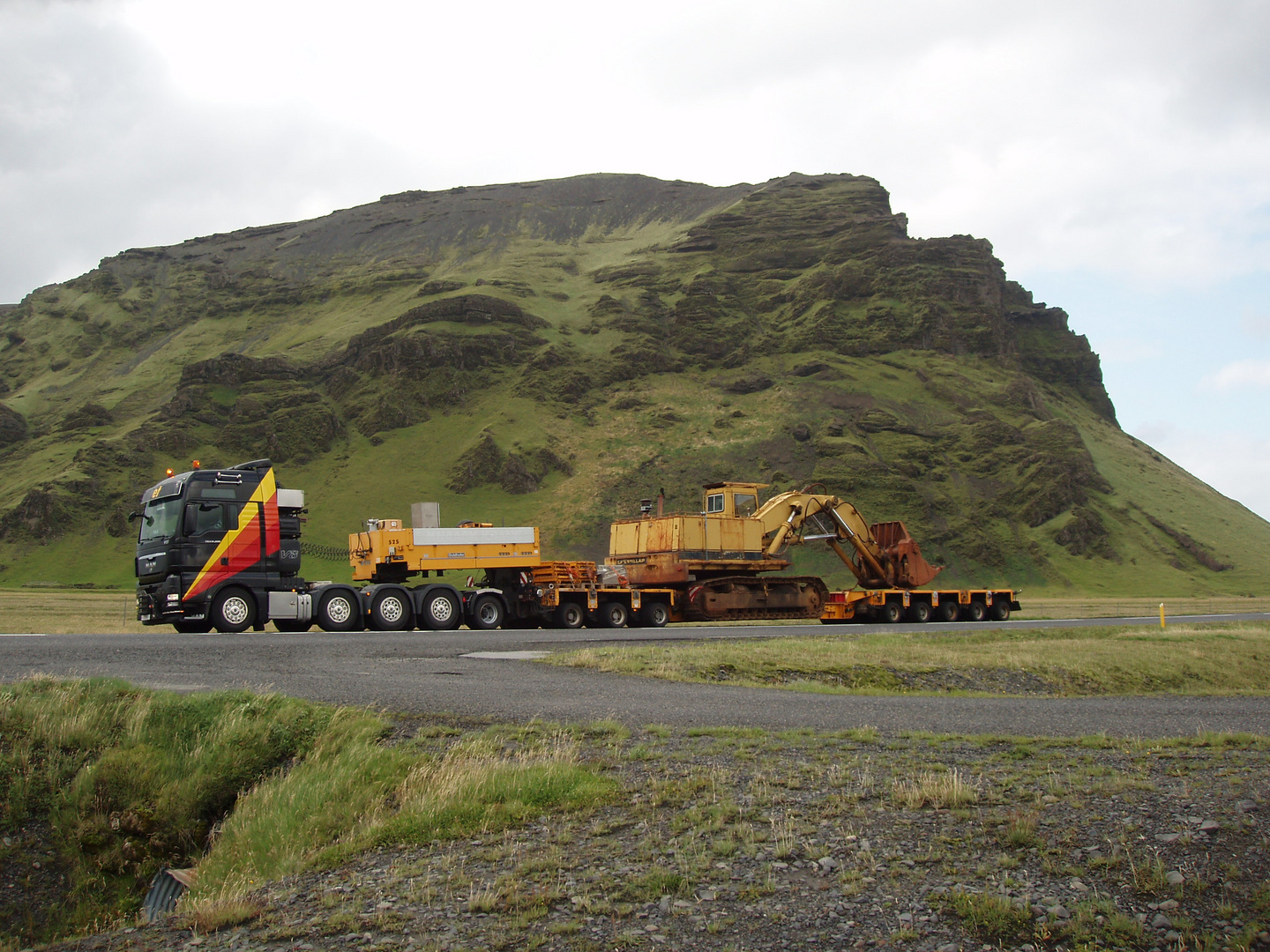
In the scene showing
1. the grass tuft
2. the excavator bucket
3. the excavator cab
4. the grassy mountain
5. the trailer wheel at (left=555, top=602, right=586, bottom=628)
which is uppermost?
the grassy mountain

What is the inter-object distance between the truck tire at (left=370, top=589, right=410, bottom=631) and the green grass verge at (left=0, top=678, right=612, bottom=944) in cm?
1440

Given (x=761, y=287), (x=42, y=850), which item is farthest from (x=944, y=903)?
(x=761, y=287)

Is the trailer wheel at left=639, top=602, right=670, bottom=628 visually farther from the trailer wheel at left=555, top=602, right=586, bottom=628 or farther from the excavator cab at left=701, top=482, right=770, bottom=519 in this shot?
the excavator cab at left=701, top=482, right=770, bottom=519

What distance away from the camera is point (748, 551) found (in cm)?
3550

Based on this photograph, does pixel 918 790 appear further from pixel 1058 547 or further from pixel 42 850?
pixel 1058 547

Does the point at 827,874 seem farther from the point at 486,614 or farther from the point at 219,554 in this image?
the point at 486,614

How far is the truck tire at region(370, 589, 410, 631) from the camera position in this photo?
26359mm

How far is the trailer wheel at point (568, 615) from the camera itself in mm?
30875

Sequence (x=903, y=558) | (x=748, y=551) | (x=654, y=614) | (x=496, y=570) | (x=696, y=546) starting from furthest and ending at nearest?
(x=903, y=558)
(x=748, y=551)
(x=696, y=546)
(x=654, y=614)
(x=496, y=570)

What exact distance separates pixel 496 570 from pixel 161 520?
35.6 ft

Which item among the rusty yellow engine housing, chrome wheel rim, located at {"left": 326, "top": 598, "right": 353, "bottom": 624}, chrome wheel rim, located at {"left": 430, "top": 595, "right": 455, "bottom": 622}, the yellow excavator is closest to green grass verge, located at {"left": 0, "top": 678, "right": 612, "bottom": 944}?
chrome wheel rim, located at {"left": 326, "top": 598, "right": 353, "bottom": 624}

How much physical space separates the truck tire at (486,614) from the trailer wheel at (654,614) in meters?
5.89

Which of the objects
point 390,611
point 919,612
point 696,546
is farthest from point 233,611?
point 919,612

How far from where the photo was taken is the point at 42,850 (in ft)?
30.9
